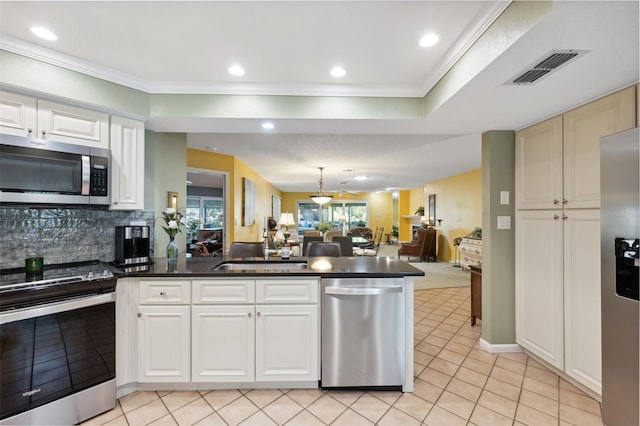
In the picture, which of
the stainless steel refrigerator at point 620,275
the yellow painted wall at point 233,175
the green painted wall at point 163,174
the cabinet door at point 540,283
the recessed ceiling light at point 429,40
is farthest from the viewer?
the yellow painted wall at point 233,175

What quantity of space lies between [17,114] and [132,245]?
120 centimetres

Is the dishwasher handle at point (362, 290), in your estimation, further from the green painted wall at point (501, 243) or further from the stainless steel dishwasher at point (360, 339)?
the green painted wall at point (501, 243)

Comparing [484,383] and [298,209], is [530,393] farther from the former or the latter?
[298,209]

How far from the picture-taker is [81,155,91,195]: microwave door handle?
6.84 ft

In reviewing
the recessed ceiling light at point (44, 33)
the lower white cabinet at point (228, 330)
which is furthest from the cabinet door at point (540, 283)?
the recessed ceiling light at point (44, 33)

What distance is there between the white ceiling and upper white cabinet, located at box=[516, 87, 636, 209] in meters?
0.11

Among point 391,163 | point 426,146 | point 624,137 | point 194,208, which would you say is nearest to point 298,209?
point 194,208

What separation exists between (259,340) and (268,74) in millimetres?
2126

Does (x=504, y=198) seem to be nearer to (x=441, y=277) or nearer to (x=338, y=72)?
(x=338, y=72)

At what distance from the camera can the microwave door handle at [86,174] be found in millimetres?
2086

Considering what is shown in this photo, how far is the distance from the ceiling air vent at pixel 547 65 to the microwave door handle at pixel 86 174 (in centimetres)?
309

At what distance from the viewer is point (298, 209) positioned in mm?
13828

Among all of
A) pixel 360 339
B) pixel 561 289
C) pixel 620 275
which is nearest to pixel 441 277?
pixel 561 289

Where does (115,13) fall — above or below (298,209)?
above
